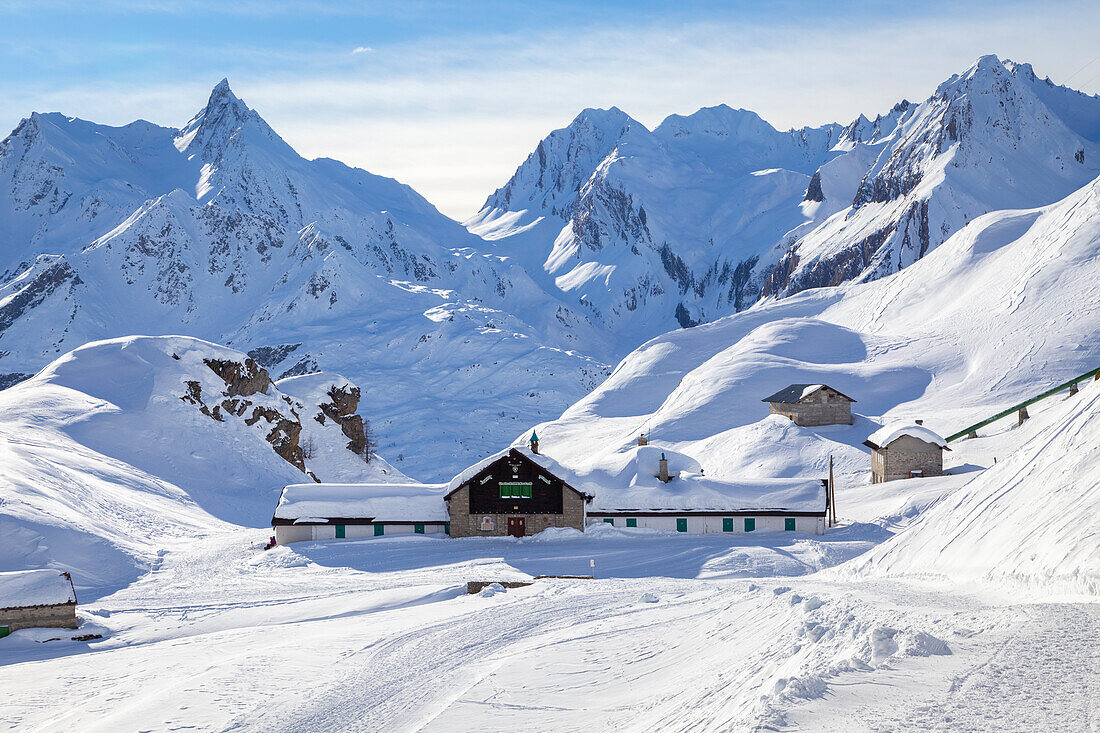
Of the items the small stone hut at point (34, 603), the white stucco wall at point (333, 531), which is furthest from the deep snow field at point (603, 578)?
the white stucco wall at point (333, 531)

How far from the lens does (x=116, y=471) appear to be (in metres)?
58.2

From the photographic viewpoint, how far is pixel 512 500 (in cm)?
4534

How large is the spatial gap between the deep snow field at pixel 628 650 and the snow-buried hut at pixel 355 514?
27.6 feet

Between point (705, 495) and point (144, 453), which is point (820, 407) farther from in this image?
point (144, 453)

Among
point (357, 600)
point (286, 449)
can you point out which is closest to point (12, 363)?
point (286, 449)

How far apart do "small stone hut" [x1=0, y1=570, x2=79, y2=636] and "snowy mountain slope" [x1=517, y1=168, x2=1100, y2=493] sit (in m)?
26.3

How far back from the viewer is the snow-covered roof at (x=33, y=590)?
2934cm

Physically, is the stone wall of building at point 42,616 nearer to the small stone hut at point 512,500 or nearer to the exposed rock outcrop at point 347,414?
the small stone hut at point 512,500

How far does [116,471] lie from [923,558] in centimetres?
5129

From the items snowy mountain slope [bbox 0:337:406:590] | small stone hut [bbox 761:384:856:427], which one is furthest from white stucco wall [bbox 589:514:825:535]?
snowy mountain slope [bbox 0:337:406:590]

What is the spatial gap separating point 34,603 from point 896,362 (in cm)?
7602

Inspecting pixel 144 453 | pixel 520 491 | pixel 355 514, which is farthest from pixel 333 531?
pixel 144 453

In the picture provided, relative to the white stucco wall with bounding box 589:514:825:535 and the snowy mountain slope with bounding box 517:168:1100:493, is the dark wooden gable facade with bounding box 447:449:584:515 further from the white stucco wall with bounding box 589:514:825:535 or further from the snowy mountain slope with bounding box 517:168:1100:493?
the snowy mountain slope with bounding box 517:168:1100:493

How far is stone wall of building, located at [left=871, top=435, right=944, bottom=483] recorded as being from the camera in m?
52.8
